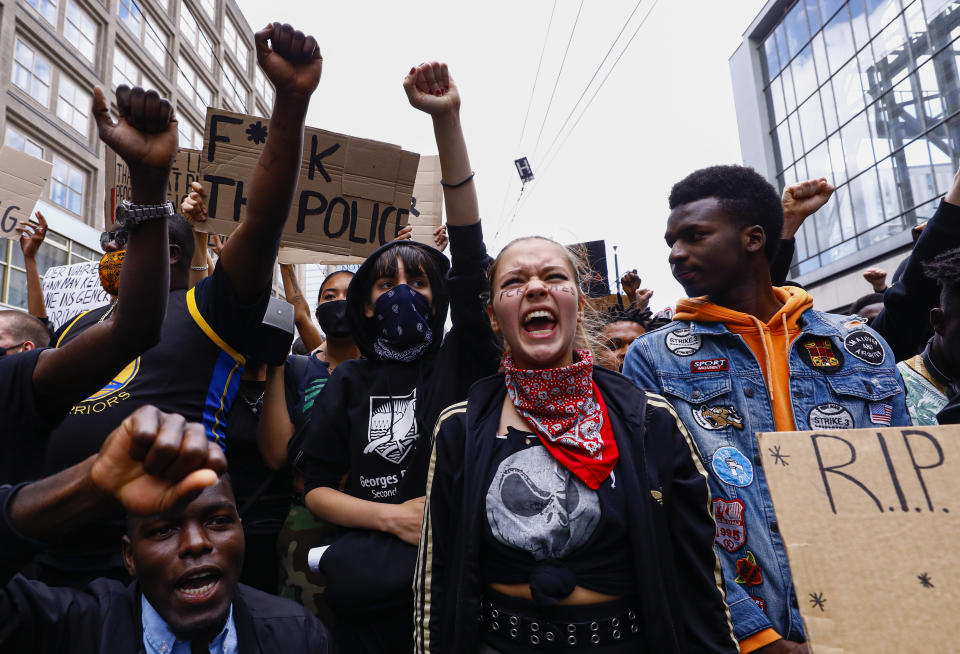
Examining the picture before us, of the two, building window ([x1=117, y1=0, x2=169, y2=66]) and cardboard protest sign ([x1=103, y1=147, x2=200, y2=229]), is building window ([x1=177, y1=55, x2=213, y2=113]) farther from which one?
cardboard protest sign ([x1=103, y1=147, x2=200, y2=229])

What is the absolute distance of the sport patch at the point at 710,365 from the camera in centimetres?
194

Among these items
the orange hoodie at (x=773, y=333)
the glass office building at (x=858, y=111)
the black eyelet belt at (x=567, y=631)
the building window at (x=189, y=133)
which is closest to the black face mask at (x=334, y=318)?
the orange hoodie at (x=773, y=333)

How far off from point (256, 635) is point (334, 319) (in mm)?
1732

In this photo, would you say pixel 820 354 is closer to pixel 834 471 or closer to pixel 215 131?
pixel 834 471

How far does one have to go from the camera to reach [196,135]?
26.1m

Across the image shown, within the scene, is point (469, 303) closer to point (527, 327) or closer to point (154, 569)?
point (527, 327)

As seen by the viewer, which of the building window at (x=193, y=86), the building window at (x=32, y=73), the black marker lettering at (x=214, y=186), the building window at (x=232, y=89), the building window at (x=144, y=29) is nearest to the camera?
the black marker lettering at (x=214, y=186)

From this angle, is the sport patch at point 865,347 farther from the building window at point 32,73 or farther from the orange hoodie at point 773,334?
the building window at point 32,73

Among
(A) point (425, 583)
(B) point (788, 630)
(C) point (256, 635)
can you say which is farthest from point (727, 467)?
(C) point (256, 635)

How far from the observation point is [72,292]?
483 centimetres

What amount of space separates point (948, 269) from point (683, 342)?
88 cm

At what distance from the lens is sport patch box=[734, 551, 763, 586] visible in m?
1.70

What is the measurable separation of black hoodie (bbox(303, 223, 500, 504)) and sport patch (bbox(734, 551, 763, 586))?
3.26ft

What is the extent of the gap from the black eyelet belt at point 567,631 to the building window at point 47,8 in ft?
66.9
